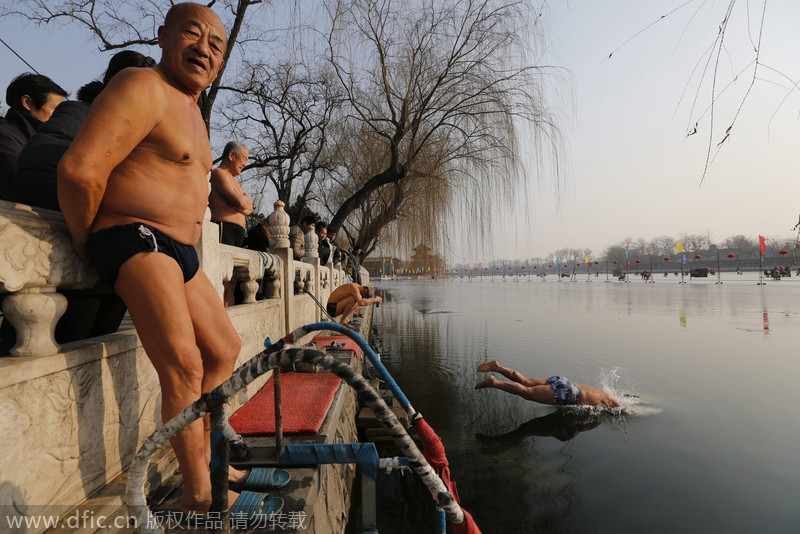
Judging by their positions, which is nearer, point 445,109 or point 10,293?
point 10,293

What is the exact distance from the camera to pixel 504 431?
20.9 ft

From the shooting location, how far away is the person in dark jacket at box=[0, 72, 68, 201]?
87.9 inches

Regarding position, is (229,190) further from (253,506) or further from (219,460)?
(219,460)

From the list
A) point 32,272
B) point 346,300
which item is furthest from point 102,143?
point 346,300

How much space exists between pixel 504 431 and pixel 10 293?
6231 millimetres

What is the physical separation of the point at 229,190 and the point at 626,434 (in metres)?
6.46

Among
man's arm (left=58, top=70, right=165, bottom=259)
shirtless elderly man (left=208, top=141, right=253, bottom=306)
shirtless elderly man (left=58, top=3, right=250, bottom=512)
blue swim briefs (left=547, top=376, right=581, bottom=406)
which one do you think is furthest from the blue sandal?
blue swim briefs (left=547, top=376, right=581, bottom=406)

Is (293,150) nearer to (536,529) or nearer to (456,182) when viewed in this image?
(456,182)

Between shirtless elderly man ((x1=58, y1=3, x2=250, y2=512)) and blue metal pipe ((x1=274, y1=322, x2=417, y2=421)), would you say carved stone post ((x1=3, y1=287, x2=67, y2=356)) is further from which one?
blue metal pipe ((x1=274, y1=322, x2=417, y2=421))

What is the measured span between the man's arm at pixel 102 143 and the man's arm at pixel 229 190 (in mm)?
2624

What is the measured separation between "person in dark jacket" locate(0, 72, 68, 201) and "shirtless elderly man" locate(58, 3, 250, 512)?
1125mm

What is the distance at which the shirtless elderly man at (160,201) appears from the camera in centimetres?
148

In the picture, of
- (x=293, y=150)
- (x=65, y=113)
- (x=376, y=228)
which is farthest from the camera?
(x=293, y=150)

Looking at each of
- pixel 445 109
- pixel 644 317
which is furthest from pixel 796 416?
pixel 644 317
